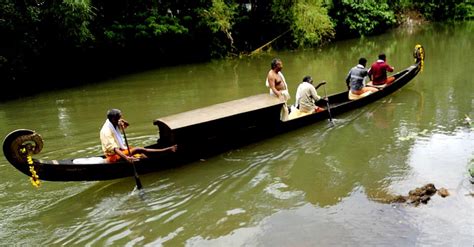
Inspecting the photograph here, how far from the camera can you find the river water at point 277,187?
6.47 meters

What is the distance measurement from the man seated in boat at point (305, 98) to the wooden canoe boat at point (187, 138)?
0.28m

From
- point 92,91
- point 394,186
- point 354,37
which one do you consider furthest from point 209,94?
point 354,37

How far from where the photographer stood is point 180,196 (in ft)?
25.3

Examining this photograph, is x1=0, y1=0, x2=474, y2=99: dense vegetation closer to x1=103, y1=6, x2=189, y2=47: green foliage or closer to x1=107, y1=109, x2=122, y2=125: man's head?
x1=103, y1=6, x2=189, y2=47: green foliage

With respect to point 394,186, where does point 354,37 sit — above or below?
above

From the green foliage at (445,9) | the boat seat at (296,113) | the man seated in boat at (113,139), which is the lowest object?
the boat seat at (296,113)

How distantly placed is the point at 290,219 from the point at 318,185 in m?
1.37

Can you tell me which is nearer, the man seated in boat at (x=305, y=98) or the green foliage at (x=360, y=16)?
the man seated in boat at (x=305, y=98)

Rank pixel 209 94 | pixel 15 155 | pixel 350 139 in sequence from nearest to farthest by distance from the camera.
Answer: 1. pixel 15 155
2. pixel 350 139
3. pixel 209 94

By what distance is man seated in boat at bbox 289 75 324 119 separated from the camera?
35.3ft

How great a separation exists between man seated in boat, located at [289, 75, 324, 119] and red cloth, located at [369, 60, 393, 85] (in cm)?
305

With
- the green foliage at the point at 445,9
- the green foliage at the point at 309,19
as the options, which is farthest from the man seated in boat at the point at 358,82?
the green foliage at the point at 445,9

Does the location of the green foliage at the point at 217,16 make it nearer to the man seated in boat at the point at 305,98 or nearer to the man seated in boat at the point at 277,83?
the man seated in boat at the point at 305,98

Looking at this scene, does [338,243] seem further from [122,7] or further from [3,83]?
[122,7]
